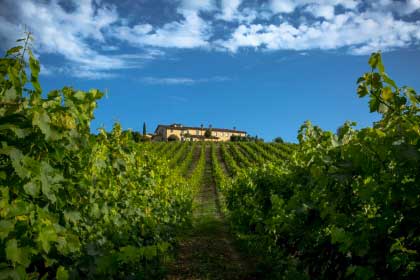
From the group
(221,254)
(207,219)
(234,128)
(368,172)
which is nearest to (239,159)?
(207,219)

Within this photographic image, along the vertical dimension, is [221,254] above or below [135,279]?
below

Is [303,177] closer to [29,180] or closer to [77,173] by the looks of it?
[77,173]

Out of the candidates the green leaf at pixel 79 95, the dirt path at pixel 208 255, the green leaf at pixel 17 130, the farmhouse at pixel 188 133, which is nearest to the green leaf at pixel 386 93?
the green leaf at pixel 79 95

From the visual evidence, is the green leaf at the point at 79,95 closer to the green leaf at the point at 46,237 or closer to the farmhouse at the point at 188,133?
the green leaf at the point at 46,237

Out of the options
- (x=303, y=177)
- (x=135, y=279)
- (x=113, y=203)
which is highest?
(x=303, y=177)

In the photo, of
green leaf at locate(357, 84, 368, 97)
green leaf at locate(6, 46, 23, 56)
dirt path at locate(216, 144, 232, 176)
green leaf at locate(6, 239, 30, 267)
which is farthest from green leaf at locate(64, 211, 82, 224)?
dirt path at locate(216, 144, 232, 176)

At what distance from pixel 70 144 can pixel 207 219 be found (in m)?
15.3

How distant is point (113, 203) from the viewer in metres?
6.10

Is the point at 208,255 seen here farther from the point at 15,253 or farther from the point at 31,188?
the point at 15,253

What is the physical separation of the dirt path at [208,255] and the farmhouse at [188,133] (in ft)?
315

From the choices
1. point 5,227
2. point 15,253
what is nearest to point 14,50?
point 5,227

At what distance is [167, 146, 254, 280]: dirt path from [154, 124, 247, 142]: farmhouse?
9593cm

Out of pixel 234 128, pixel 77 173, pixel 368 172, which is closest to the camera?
pixel 368 172

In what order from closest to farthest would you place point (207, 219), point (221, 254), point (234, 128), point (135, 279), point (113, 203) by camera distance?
point (135, 279) → point (113, 203) → point (221, 254) → point (207, 219) → point (234, 128)
